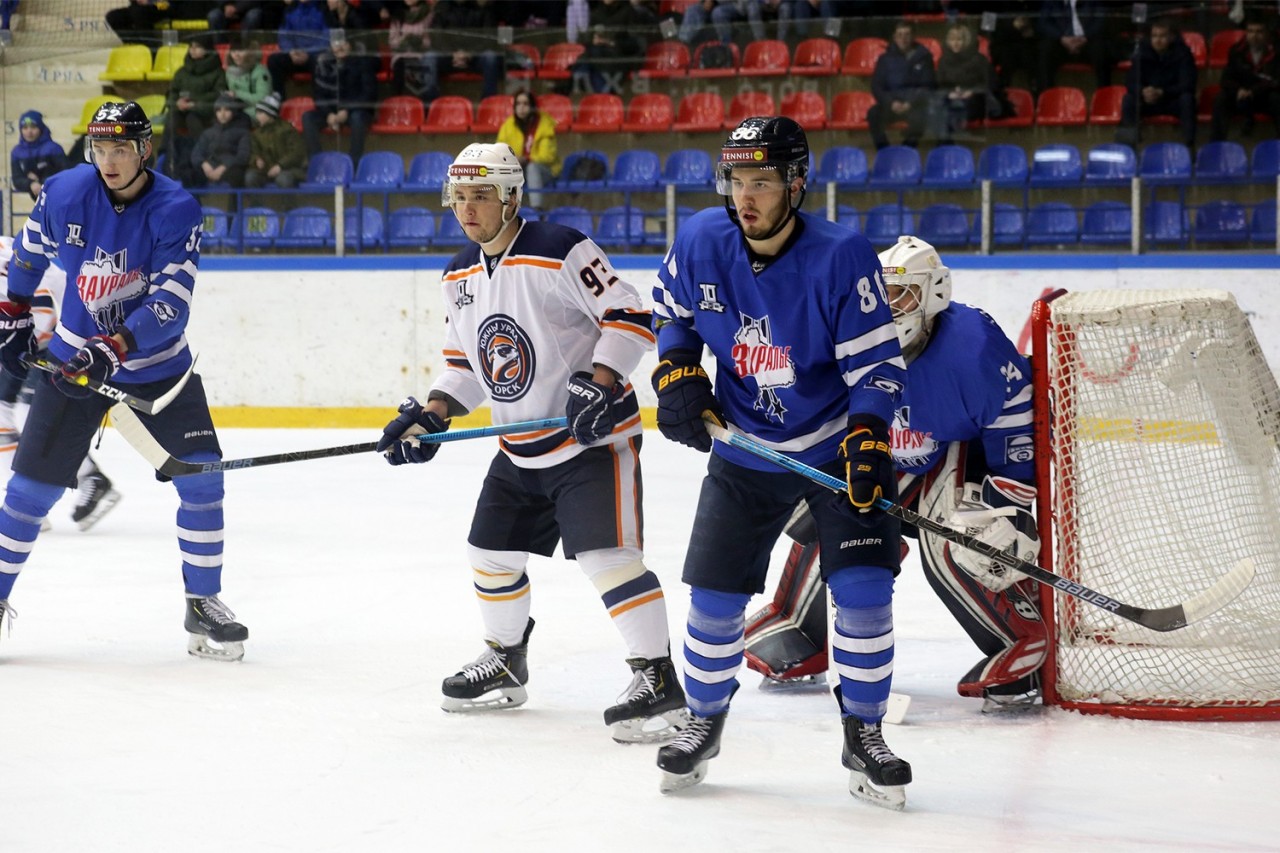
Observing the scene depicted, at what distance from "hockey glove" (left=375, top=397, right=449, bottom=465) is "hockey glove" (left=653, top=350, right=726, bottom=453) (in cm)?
64

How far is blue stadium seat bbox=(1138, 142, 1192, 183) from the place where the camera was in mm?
7062

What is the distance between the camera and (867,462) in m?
2.27

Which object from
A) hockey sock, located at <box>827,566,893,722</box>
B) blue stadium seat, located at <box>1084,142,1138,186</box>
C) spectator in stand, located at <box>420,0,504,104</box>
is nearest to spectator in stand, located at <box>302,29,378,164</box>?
spectator in stand, located at <box>420,0,504,104</box>

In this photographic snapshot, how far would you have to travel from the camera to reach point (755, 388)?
2.46 metres

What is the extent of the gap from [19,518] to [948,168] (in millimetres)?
5253

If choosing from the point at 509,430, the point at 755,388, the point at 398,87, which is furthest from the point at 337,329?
the point at 755,388

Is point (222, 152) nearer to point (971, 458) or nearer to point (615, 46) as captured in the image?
point (615, 46)

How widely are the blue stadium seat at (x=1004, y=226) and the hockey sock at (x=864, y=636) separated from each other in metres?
5.03

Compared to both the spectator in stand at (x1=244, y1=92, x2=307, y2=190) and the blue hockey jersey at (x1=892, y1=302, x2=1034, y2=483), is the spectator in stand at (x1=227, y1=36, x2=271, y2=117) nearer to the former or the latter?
the spectator in stand at (x1=244, y1=92, x2=307, y2=190)

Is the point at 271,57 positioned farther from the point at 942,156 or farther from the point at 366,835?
the point at 366,835

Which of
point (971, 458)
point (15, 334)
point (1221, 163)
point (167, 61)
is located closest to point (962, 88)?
point (1221, 163)

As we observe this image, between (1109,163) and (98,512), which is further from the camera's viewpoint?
(1109,163)

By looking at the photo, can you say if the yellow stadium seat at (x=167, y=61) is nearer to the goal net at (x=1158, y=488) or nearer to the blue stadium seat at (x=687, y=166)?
the blue stadium seat at (x=687, y=166)

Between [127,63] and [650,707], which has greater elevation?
[127,63]
